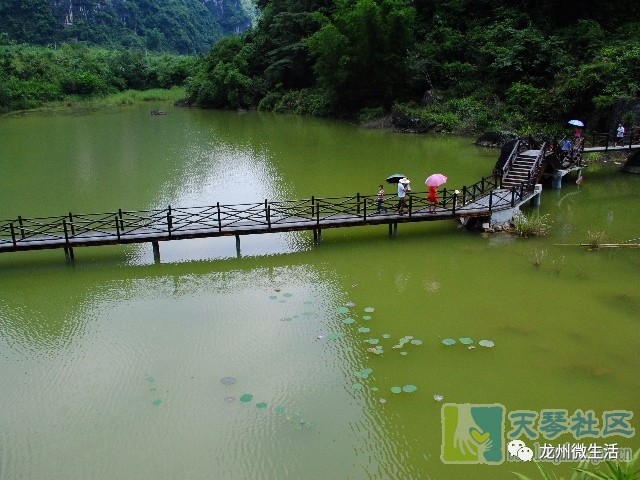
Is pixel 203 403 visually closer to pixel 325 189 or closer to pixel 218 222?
pixel 218 222

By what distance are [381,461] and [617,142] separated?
18967mm

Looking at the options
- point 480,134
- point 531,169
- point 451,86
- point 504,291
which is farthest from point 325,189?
point 451,86

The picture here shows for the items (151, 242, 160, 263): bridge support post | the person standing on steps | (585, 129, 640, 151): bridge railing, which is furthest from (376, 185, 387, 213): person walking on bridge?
(585, 129, 640, 151): bridge railing

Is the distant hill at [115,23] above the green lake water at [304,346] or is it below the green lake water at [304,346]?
above

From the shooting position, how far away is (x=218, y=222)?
14.5m

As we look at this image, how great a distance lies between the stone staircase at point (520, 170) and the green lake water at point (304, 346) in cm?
130
